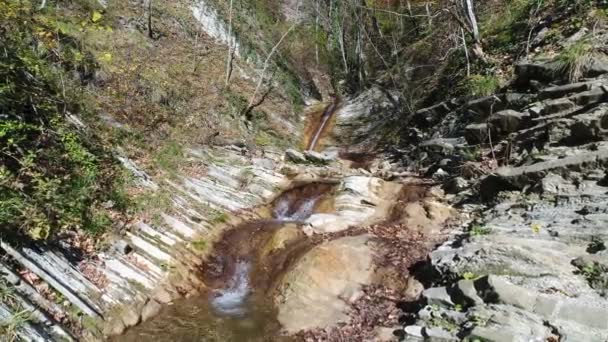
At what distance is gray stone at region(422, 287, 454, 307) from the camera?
663 cm

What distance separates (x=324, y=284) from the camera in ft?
26.9

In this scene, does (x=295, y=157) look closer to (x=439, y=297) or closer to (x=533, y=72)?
(x=533, y=72)

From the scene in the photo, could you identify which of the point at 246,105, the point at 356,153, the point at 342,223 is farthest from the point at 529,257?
the point at 246,105

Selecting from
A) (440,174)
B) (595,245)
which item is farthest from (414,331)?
(440,174)

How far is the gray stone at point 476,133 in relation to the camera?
41.9 feet

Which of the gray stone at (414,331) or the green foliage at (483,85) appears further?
the green foliage at (483,85)

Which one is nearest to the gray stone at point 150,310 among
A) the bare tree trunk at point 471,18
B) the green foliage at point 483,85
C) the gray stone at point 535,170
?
the gray stone at point 535,170

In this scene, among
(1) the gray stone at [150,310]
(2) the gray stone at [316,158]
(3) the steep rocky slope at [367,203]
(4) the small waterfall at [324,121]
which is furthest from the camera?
(4) the small waterfall at [324,121]

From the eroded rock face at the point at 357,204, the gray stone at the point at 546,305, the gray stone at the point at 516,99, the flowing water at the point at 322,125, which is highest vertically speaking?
the gray stone at the point at 516,99

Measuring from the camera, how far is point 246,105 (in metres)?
21.4

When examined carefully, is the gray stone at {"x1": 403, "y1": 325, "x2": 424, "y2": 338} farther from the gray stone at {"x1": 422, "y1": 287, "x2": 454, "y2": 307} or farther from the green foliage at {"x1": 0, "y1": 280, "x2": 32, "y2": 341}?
the green foliage at {"x1": 0, "y1": 280, "x2": 32, "y2": 341}

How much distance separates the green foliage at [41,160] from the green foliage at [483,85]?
37.7 ft

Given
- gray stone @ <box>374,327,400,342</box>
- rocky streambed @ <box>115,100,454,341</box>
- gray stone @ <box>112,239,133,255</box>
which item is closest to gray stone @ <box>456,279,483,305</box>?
gray stone @ <box>374,327,400,342</box>

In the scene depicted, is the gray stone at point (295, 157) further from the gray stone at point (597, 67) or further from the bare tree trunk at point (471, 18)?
the gray stone at point (597, 67)
